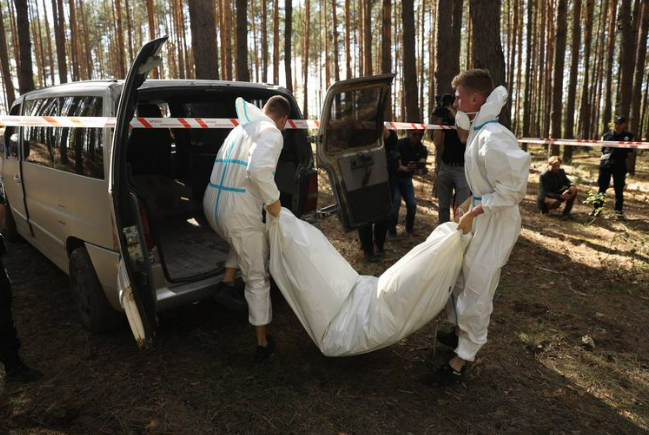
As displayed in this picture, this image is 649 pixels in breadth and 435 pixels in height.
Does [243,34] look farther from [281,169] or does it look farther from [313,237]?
[313,237]

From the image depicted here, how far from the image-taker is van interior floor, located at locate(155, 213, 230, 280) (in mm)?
3733

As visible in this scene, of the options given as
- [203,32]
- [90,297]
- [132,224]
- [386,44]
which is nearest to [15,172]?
[90,297]

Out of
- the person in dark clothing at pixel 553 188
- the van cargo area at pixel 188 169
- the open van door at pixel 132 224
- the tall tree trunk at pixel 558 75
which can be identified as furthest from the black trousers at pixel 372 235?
the tall tree trunk at pixel 558 75

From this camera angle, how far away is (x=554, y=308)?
4.28 m

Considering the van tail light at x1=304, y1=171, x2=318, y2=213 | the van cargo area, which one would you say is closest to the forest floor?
the van cargo area

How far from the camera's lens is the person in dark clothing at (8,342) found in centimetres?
289

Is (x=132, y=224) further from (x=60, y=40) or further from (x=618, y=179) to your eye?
(x=60, y=40)

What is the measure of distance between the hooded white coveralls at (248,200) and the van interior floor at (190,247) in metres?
0.45

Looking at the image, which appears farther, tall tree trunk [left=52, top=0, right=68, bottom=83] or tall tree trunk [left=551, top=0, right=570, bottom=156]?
tall tree trunk [left=52, top=0, right=68, bottom=83]

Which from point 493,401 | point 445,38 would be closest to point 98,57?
point 445,38

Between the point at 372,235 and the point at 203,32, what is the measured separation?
552 cm

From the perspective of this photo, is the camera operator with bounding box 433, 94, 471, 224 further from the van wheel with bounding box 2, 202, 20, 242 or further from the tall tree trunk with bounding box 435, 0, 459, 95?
the van wheel with bounding box 2, 202, 20, 242

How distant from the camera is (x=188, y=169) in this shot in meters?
5.25

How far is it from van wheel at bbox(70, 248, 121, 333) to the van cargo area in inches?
22.5
